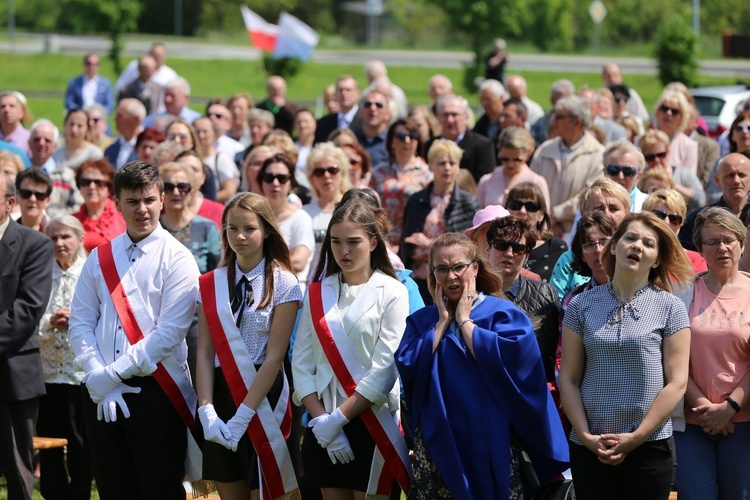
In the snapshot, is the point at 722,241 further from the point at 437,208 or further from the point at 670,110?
the point at 670,110

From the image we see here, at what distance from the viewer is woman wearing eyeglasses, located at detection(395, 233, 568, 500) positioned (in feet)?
18.8

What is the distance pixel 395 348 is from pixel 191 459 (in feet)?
4.18

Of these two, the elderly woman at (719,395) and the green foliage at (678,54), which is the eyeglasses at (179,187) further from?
the green foliage at (678,54)

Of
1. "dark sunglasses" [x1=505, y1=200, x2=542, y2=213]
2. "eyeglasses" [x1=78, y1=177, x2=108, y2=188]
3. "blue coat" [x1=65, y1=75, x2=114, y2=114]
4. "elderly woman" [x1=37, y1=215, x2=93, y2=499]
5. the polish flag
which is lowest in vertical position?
"elderly woman" [x1=37, y1=215, x2=93, y2=499]

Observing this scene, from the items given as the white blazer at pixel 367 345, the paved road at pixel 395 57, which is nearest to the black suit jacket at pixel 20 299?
the white blazer at pixel 367 345

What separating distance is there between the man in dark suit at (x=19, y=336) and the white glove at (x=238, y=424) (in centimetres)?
177

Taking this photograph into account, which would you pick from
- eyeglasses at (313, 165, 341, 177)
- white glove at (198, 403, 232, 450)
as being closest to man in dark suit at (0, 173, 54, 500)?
white glove at (198, 403, 232, 450)

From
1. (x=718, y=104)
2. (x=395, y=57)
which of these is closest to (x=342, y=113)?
(x=718, y=104)

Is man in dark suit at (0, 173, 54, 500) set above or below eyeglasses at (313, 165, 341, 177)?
below

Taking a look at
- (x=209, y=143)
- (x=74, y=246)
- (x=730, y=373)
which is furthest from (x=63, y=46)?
(x=730, y=373)

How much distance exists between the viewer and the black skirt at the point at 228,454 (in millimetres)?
6219

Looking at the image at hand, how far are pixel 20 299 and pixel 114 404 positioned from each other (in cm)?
144

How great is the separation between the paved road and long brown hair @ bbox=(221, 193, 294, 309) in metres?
35.3

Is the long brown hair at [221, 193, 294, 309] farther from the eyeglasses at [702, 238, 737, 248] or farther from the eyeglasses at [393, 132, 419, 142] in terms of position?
the eyeglasses at [393, 132, 419, 142]
